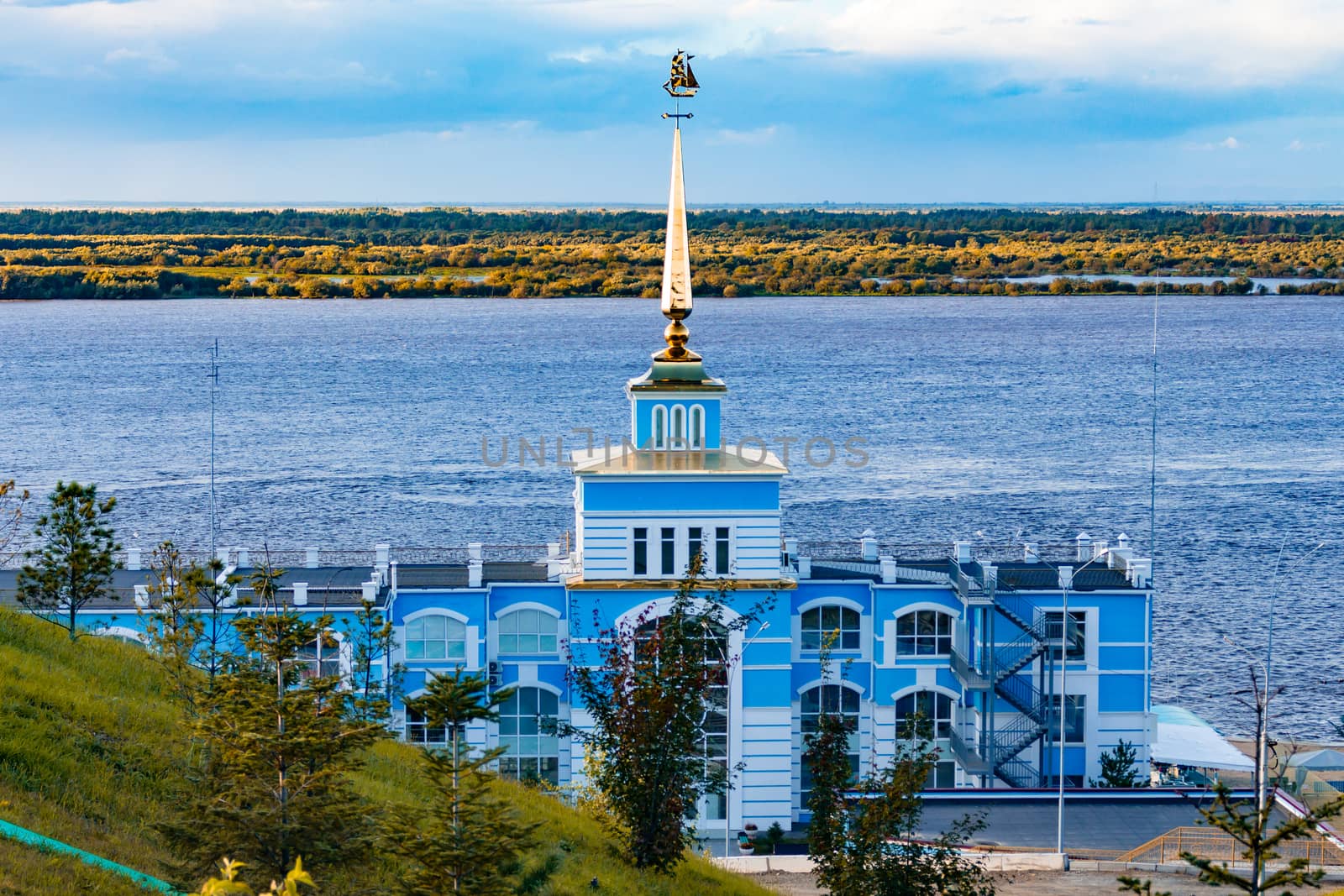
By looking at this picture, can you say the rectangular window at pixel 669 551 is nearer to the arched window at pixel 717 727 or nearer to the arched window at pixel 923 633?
the arched window at pixel 717 727

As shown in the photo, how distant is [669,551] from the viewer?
4356 cm

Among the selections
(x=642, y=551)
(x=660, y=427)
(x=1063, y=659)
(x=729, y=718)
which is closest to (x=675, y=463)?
(x=660, y=427)

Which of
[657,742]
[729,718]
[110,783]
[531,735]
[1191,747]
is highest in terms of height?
[110,783]

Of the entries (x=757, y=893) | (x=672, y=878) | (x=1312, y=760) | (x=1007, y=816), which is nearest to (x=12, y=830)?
(x=672, y=878)

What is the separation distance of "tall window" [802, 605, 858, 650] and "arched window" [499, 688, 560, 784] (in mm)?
7010

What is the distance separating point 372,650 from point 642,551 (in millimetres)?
7194

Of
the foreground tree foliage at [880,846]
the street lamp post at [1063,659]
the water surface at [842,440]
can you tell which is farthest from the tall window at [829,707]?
the water surface at [842,440]

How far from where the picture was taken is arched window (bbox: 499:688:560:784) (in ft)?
149

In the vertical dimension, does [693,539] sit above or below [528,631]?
above

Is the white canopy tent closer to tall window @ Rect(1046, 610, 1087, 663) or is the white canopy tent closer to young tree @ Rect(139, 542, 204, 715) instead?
tall window @ Rect(1046, 610, 1087, 663)

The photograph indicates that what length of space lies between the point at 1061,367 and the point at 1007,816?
14345 cm

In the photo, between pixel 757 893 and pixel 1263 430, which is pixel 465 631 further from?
pixel 1263 430

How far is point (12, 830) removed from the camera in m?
22.2

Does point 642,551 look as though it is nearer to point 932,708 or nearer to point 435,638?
point 435,638
